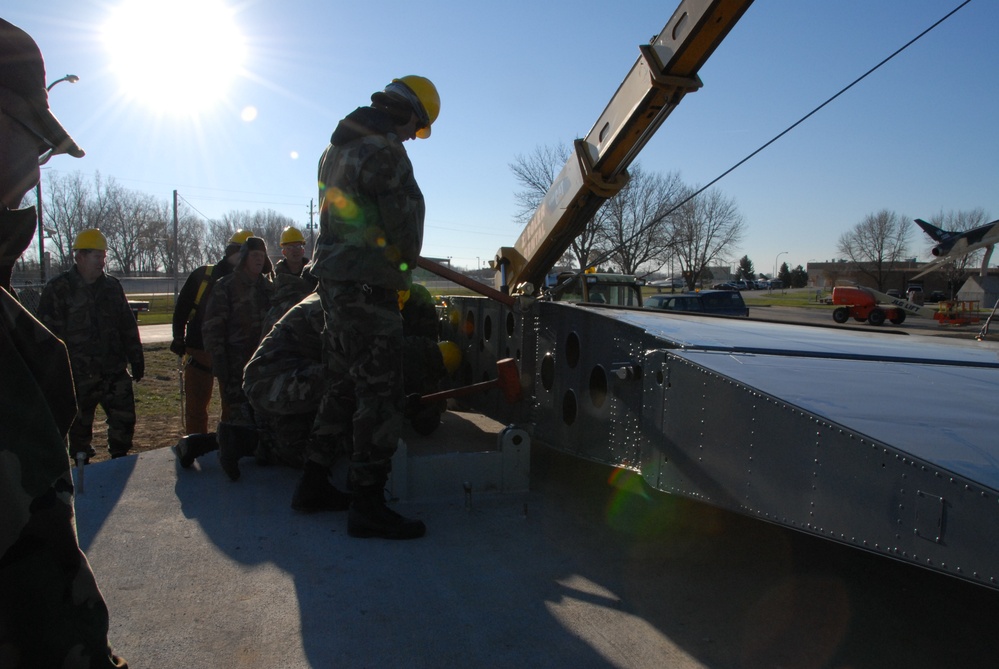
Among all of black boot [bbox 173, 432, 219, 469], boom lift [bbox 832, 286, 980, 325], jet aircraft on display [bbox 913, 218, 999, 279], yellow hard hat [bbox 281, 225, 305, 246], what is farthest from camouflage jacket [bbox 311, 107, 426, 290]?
boom lift [bbox 832, 286, 980, 325]

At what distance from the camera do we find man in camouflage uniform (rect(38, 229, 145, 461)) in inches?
199

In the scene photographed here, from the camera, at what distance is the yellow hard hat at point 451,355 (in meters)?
5.08

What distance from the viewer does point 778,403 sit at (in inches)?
77.0

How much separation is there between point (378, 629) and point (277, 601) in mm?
387

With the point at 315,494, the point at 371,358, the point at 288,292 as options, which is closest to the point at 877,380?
the point at 371,358

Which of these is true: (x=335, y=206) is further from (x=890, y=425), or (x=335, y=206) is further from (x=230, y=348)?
(x=230, y=348)

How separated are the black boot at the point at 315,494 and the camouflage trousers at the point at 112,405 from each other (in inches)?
106

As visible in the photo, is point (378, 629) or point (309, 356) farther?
point (309, 356)

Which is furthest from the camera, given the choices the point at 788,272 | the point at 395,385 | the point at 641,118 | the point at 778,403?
the point at 788,272

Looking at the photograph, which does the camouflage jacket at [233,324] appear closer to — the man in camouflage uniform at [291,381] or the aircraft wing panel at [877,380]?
the man in camouflage uniform at [291,381]

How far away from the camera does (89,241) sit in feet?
17.3

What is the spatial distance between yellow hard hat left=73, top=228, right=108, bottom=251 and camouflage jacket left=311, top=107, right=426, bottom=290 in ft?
10.2

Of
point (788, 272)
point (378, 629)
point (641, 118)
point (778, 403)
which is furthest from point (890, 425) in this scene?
point (788, 272)

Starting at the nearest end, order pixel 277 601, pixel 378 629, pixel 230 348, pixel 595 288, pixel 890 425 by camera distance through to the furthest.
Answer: pixel 890 425, pixel 378 629, pixel 277 601, pixel 230 348, pixel 595 288
